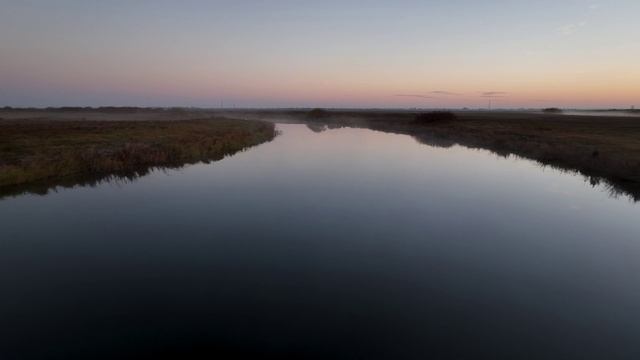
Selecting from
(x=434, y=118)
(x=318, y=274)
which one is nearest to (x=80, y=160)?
(x=318, y=274)

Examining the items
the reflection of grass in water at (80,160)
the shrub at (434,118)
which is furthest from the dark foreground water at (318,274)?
the shrub at (434,118)

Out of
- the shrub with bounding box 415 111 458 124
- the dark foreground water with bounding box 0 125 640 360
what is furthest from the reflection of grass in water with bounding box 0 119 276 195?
the shrub with bounding box 415 111 458 124

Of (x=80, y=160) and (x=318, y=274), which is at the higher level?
(x=80, y=160)

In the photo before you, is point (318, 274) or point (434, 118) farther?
point (434, 118)

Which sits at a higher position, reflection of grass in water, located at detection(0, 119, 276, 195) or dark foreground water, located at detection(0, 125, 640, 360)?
reflection of grass in water, located at detection(0, 119, 276, 195)

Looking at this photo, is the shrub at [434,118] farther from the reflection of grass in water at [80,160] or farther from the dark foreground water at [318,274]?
the dark foreground water at [318,274]

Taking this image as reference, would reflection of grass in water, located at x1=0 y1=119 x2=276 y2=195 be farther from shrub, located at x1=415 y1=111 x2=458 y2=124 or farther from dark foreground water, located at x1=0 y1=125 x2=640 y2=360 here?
shrub, located at x1=415 y1=111 x2=458 y2=124

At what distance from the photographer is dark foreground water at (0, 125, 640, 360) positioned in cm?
783

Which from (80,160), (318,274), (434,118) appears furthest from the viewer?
(434,118)

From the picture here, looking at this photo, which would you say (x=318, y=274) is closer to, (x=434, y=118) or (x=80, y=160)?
(x=80, y=160)

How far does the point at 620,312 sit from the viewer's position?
9141 mm

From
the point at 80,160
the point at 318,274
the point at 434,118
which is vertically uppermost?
the point at 434,118

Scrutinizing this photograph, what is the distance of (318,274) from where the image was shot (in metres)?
11.1

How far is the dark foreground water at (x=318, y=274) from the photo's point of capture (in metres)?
7.83
